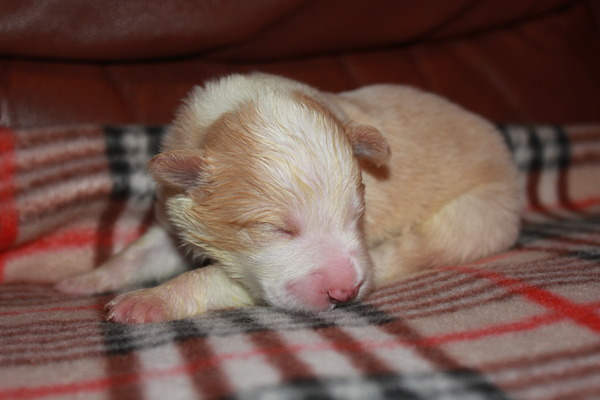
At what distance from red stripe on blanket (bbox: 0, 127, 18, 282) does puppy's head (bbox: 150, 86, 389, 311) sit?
861 millimetres

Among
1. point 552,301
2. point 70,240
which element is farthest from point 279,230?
point 70,240

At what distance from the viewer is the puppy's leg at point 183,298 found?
1.99 meters

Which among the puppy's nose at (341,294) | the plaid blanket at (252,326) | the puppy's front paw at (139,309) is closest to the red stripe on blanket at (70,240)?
the plaid blanket at (252,326)

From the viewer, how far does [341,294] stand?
193 cm

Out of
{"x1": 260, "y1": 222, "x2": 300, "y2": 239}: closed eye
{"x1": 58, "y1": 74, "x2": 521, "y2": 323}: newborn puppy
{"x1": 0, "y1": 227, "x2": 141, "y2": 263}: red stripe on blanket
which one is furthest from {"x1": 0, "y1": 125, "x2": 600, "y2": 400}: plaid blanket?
{"x1": 260, "y1": 222, "x2": 300, "y2": 239}: closed eye

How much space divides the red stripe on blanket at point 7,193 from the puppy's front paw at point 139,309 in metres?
0.82

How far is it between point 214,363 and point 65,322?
0.64 metres

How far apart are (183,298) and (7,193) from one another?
101 cm

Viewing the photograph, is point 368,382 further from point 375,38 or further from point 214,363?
point 375,38

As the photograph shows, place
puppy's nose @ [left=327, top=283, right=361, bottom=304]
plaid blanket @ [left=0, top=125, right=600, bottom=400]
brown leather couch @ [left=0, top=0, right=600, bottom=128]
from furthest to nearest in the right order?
brown leather couch @ [left=0, top=0, right=600, bottom=128] → puppy's nose @ [left=327, top=283, right=361, bottom=304] → plaid blanket @ [left=0, top=125, right=600, bottom=400]

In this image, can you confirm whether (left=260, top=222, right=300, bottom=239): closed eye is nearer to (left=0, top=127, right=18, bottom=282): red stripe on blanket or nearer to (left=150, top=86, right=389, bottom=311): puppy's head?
(left=150, top=86, right=389, bottom=311): puppy's head

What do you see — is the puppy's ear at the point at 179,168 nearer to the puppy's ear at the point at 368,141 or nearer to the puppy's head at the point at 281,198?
the puppy's head at the point at 281,198

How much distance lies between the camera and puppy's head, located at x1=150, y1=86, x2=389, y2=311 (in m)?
1.97

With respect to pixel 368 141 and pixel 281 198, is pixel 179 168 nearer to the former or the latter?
pixel 281 198
